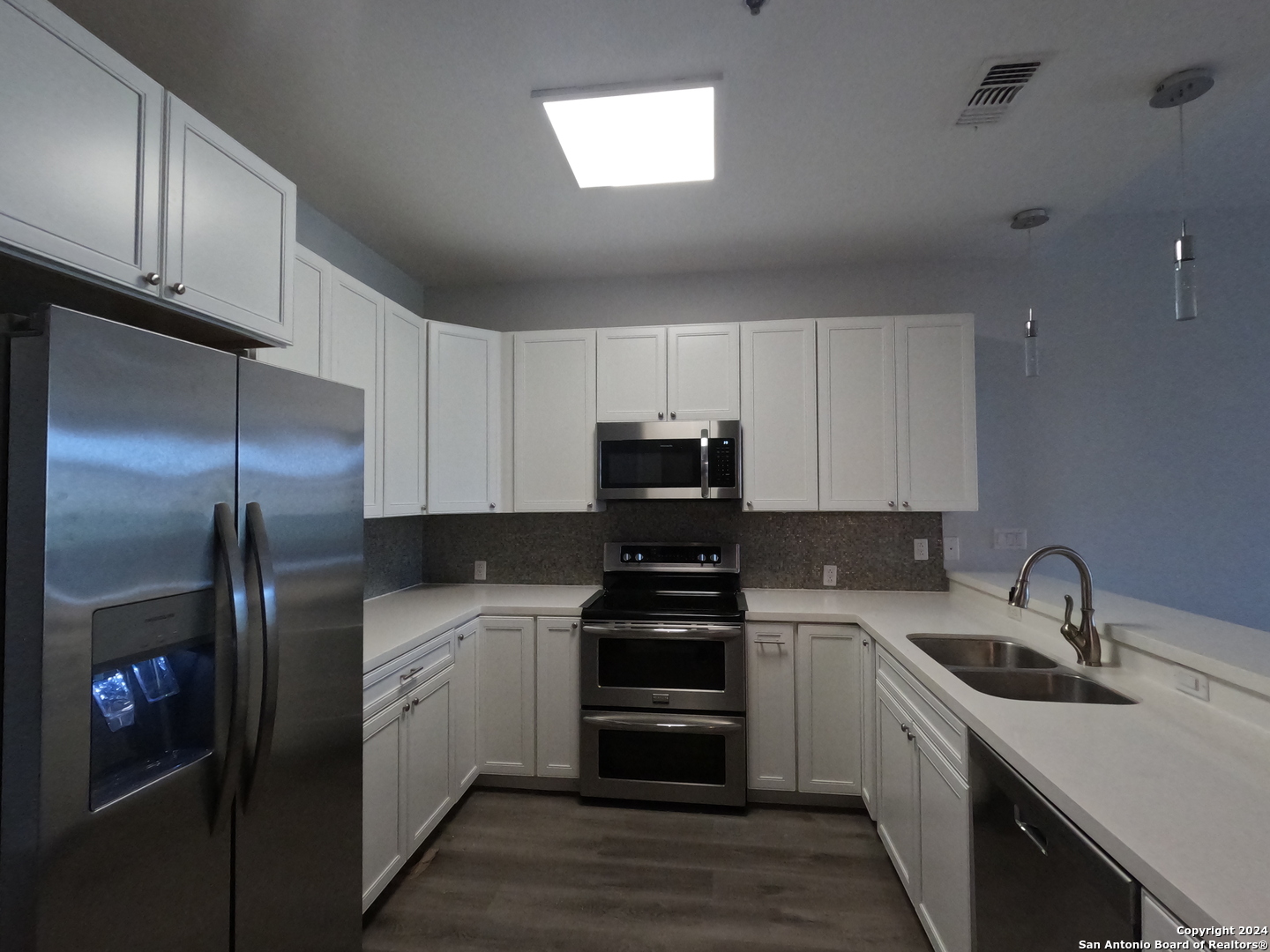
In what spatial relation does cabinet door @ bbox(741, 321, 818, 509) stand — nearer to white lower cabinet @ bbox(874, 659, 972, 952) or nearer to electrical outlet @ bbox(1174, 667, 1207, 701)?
white lower cabinet @ bbox(874, 659, 972, 952)

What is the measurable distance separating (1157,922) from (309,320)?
246 cm

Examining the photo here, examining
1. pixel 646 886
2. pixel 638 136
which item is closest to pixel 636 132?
pixel 638 136

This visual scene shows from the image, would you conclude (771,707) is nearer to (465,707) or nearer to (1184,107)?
(465,707)

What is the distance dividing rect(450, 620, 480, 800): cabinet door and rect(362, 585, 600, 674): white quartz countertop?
98 millimetres

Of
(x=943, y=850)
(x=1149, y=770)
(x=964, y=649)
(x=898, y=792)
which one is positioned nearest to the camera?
(x=1149, y=770)

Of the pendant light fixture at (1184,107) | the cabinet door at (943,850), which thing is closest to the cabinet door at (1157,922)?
the cabinet door at (943,850)

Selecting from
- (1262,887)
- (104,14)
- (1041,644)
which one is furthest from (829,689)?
(104,14)

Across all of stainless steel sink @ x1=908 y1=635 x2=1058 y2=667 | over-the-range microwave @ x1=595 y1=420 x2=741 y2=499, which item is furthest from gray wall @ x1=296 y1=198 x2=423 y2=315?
stainless steel sink @ x1=908 y1=635 x2=1058 y2=667

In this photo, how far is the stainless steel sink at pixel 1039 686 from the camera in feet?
5.46

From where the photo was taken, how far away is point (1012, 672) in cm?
184

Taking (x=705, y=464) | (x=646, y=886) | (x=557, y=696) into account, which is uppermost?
(x=705, y=464)

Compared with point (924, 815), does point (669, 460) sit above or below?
above

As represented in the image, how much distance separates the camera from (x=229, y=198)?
4.81 ft

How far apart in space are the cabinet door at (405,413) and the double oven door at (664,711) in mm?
995
